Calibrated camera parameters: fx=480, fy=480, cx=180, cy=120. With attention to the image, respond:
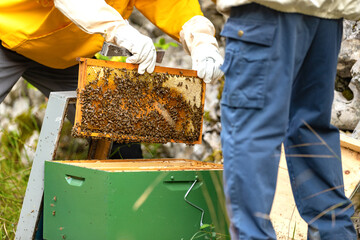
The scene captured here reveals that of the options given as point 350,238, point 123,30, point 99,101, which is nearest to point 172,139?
point 99,101

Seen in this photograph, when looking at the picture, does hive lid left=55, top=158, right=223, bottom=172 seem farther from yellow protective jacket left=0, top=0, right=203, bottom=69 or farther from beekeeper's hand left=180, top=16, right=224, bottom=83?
yellow protective jacket left=0, top=0, right=203, bottom=69

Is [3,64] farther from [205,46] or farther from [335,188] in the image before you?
[335,188]

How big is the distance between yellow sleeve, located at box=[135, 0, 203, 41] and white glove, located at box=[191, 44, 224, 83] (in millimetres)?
298

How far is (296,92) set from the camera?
1846mm

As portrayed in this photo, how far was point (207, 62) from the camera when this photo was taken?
263cm

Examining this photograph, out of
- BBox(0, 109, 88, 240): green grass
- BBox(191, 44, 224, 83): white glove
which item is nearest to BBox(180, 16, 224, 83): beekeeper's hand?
BBox(191, 44, 224, 83): white glove

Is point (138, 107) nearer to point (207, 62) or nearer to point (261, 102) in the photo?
point (207, 62)

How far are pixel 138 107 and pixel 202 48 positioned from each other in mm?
497

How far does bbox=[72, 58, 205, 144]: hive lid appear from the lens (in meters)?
2.44

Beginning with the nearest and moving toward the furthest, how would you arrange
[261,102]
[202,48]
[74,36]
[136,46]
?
[261,102] → [136,46] → [202,48] → [74,36]

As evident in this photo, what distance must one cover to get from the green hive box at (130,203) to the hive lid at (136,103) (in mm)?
209

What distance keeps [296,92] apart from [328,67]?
0.15 m

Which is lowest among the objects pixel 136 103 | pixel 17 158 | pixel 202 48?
pixel 17 158

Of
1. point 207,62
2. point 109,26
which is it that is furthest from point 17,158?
point 207,62
